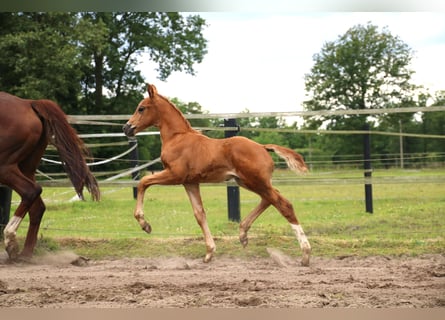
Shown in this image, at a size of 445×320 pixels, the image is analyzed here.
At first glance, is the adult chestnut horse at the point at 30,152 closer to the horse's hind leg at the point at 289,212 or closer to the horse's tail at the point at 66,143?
the horse's tail at the point at 66,143

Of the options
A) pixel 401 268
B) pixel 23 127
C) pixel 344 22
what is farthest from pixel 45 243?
pixel 344 22

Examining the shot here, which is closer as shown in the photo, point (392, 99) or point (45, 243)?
point (45, 243)

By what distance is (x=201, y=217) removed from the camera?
4.77 meters

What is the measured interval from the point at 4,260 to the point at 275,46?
621cm

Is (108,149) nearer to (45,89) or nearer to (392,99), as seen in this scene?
(45,89)

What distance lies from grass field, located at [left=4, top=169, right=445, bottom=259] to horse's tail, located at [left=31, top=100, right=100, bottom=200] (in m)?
0.84

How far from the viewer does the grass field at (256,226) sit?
536 centimetres

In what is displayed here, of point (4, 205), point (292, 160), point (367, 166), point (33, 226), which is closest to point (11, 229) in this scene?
point (33, 226)

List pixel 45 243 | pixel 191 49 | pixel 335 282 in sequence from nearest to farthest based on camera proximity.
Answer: pixel 335 282, pixel 45 243, pixel 191 49

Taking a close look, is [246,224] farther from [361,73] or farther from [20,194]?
[361,73]

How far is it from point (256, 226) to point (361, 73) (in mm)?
13004

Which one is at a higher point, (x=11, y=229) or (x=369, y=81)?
(x=369, y=81)

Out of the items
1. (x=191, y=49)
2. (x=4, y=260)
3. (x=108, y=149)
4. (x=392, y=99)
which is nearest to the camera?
(x=4, y=260)

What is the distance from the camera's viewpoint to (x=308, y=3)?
426 centimetres
